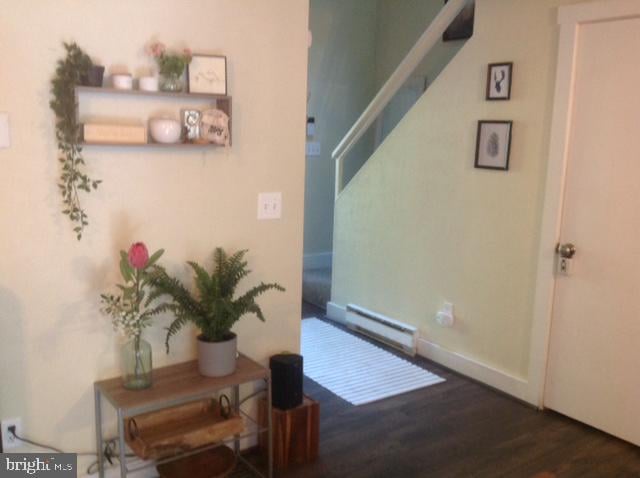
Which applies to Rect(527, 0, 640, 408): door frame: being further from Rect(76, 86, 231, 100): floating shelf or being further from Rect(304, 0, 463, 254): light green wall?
Rect(304, 0, 463, 254): light green wall

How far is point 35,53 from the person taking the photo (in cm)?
197

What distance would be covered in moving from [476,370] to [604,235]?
112 centimetres

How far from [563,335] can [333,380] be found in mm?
1272

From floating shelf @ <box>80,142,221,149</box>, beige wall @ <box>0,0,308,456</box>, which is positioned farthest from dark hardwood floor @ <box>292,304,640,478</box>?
floating shelf @ <box>80,142,221,149</box>

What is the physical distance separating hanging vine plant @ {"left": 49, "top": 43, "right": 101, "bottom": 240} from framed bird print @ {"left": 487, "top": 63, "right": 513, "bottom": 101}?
6.94ft

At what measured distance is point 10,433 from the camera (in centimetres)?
212

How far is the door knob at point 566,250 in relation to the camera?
2.96m

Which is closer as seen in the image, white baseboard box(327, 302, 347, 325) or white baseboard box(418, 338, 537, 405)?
white baseboard box(418, 338, 537, 405)

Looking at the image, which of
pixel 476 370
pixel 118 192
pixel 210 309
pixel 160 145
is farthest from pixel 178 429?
pixel 476 370

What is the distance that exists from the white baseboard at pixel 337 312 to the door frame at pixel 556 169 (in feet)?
5.17

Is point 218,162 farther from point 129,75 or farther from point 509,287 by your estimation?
point 509,287

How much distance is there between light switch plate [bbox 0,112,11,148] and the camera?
76.5 inches

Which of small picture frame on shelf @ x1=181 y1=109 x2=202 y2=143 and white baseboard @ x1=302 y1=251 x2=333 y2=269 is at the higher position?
small picture frame on shelf @ x1=181 y1=109 x2=202 y2=143

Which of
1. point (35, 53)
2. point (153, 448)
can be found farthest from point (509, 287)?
point (35, 53)
